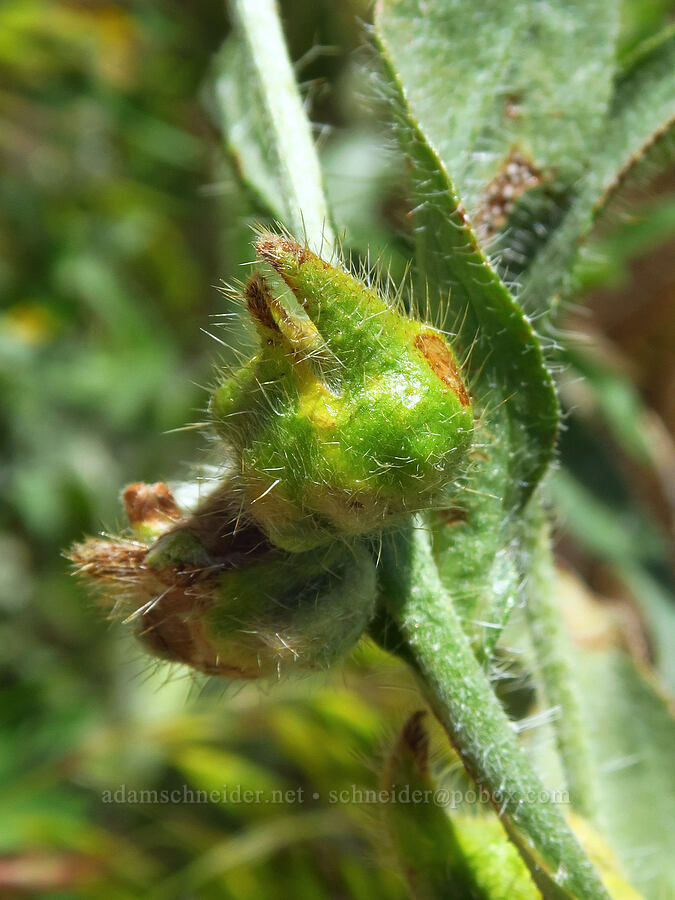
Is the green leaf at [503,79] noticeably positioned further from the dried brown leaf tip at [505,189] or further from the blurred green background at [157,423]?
the blurred green background at [157,423]

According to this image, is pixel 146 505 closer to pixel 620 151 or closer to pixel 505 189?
pixel 505 189

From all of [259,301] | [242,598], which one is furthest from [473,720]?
[259,301]

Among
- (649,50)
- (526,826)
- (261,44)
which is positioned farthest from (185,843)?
(649,50)

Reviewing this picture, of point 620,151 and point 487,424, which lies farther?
point 620,151

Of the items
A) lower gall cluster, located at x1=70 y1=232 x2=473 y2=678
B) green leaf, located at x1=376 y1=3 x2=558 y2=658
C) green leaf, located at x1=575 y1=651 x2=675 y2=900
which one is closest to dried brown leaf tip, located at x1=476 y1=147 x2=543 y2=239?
green leaf, located at x1=376 y1=3 x2=558 y2=658

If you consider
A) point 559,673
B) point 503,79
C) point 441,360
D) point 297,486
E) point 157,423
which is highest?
point 503,79

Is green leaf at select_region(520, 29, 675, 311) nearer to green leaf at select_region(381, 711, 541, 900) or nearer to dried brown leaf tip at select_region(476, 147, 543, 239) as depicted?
dried brown leaf tip at select_region(476, 147, 543, 239)
